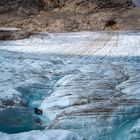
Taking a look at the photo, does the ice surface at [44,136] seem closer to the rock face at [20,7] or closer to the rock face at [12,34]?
the rock face at [12,34]

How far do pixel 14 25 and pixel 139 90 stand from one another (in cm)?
580

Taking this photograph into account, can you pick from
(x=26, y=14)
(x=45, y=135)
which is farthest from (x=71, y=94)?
(x=26, y=14)

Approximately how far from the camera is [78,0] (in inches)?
417

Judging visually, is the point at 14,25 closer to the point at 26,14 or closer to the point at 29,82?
the point at 26,14

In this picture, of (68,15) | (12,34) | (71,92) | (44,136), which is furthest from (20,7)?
(44,136)

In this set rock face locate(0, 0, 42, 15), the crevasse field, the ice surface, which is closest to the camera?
the ice surface

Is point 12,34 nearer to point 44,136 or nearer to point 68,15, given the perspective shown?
point 68,15

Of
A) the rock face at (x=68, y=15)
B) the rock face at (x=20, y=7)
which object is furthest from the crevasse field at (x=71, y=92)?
the rock face at (x=20, y=7)

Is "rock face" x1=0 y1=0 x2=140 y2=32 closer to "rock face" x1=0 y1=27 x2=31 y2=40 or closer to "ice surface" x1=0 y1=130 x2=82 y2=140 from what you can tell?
"rock face" x1=0 y1=27 x2=31 y2=40

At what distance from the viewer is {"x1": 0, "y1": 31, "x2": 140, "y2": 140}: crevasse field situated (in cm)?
349

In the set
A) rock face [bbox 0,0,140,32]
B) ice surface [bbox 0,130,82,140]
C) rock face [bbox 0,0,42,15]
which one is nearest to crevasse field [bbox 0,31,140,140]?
ice surface [bbox 0,130,82,140]

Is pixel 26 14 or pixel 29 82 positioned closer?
pixel 29 82

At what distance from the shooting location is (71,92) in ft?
13.8

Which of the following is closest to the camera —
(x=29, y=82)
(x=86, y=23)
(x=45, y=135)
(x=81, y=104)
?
(x=45, y=135)
